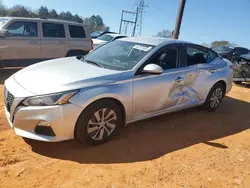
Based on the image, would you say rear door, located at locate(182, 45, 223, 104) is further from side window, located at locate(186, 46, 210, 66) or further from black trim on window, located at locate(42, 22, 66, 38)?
black trim on window, located at locate(42, 22, 66, 38)

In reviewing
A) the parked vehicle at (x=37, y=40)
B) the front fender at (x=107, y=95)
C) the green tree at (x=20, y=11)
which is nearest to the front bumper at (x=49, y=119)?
the front fender at (x=107, y=95)

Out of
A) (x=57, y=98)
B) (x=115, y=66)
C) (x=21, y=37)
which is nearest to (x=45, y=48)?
(x=21, y=37)

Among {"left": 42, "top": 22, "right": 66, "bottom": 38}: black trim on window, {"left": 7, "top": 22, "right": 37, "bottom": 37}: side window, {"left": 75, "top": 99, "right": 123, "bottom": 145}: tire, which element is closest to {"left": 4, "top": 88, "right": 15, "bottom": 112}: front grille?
{"left": 75, "top": 99, "right": 123, "bottom": 145}: tire

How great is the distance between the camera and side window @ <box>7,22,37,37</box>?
8.01 meters

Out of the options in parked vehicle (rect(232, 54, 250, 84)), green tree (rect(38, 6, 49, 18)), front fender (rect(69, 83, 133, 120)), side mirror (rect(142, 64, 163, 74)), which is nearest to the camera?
front fender (rect(69, 83, 133, 120))

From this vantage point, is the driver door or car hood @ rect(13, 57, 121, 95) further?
the driver door

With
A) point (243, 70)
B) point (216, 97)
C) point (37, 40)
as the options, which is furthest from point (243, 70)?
point (37, 40)

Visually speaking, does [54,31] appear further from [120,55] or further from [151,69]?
[151,69]

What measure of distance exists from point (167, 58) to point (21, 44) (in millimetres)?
5397

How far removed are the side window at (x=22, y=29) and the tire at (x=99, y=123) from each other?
5.68 metres

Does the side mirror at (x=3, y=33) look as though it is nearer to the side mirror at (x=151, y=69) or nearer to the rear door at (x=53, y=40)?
the rear door at (x=53, y=40)

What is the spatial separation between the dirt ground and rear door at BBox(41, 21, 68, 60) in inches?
178

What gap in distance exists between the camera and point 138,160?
3.62 m

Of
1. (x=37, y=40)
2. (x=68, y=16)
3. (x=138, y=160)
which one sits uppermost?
(x=37, y=40)
